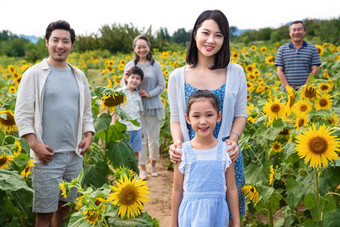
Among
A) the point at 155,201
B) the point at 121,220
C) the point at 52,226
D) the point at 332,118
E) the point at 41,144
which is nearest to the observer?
the point at 121,220

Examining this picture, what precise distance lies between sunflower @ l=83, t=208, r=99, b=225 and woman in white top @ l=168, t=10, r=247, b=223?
1.63 ft

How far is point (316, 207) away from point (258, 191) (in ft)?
1.21

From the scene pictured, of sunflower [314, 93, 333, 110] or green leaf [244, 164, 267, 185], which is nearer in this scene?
green leaf [244, 164, 267, 185]

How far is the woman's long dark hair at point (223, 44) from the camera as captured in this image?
1818mm

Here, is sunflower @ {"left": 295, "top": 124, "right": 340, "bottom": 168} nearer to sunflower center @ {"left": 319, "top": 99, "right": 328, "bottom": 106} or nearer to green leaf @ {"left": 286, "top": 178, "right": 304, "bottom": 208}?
green leaf @ {"left": 286, "top": 178, "right": 304, "bottom": 208}

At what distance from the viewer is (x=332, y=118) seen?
8.65ft

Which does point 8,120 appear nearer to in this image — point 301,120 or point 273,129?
point 273,129

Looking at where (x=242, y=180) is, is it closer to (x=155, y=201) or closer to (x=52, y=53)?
(x=52, y=53)

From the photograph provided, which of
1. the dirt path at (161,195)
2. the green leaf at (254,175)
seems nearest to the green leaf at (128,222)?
the green leaf at (254,175)

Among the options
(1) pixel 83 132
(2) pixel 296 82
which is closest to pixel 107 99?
(1) pixel 83 132

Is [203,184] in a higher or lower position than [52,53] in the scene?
lower

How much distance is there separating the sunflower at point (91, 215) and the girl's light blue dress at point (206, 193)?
1.34ft

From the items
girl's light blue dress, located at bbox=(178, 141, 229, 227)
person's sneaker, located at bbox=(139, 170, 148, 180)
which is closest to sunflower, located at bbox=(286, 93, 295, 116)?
girl's light blue dress, located at bbox=(178, 141, 229, 227)

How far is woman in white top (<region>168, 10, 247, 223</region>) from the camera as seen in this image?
182 cm
